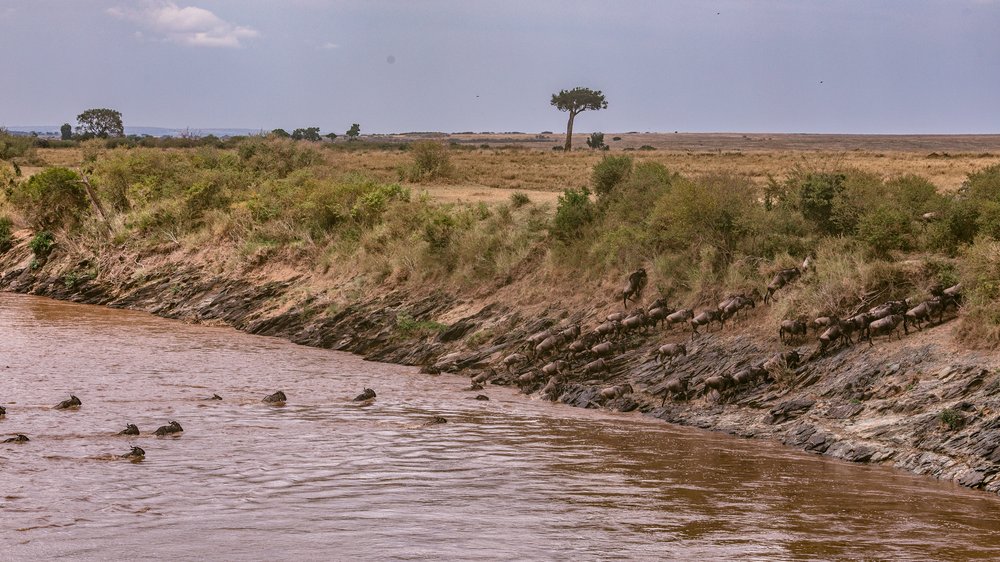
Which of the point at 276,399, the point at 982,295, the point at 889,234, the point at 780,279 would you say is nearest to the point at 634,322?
the point at 780,279

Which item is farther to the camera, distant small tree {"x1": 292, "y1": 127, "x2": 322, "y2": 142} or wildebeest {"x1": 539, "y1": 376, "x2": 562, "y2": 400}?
A: distant small tree {"x1": 292, "y1": 127, "x2": 322, "y2": 142}

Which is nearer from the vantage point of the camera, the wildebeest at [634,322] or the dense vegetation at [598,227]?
the dense vegetation at [598,227]

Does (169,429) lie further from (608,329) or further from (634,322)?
(634,322)

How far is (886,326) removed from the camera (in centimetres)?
1485

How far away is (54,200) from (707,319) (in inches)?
962

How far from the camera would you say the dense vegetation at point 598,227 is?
54.8 ft

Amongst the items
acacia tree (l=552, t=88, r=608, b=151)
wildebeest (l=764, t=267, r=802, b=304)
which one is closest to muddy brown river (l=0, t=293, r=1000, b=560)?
wildebeest (l=764, t=267, r=802, b=304)

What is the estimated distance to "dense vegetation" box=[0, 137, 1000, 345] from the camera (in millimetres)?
16703

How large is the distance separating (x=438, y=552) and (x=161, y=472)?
14.4 feet

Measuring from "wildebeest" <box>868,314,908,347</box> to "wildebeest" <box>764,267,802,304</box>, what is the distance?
243 cm

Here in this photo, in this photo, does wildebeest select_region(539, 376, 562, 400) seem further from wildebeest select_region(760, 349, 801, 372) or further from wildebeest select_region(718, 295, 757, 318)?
wildebeest select_region(760, 349, 801, 372)

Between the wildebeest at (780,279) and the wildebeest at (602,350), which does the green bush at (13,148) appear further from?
the wildebeest at (780,279)

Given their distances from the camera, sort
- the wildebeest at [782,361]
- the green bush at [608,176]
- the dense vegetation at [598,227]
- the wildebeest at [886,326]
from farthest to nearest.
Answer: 1. the green bush at [608,176]
2. the dense vegetation at [598,227]
3. the wildebeest at [782,361]
4. the wildebeest at [886,326]

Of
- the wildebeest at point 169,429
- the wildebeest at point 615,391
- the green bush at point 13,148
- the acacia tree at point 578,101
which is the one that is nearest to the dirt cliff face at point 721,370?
the wildebeest at point 615,391
